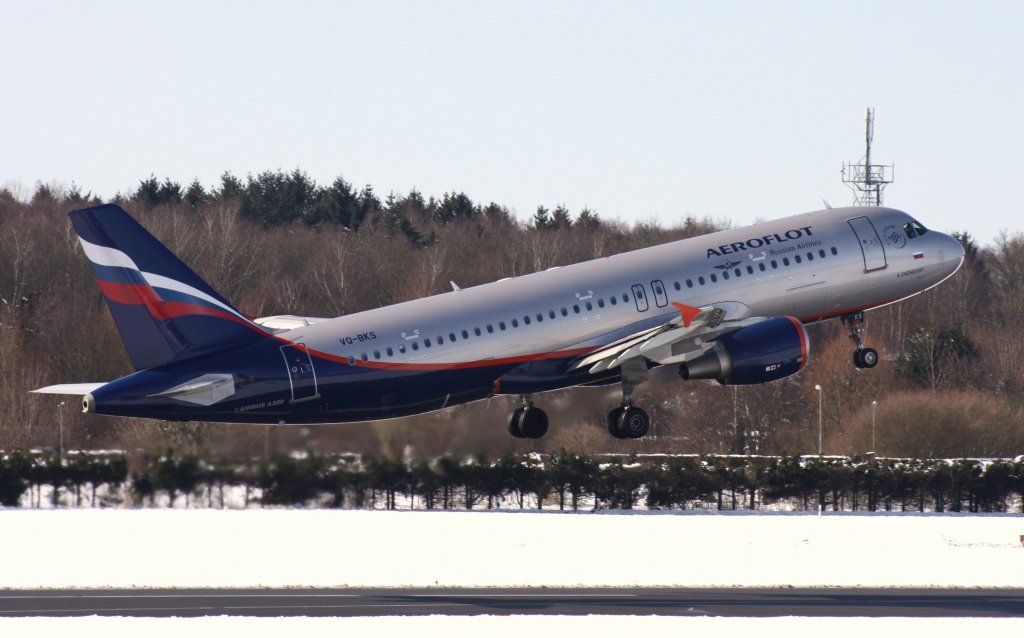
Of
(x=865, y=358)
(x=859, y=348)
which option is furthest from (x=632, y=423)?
(x=859, y=348)

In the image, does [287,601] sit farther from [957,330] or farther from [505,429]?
[957,330]

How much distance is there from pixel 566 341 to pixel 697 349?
434 cm

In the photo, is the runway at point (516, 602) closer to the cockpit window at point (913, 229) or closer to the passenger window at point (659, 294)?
the passenger window at point (659, 294)

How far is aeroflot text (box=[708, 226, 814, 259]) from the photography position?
5553cm

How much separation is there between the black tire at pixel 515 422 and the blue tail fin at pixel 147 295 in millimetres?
10089

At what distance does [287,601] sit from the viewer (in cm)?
4391

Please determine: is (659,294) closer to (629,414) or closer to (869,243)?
(629,414)

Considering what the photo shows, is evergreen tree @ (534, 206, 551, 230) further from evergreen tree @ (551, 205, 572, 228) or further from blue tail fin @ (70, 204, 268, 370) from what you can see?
blue tail fin @ (70, 204, 268, 370)

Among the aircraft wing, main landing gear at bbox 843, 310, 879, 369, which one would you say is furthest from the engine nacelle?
main landing gear at bbox 843, 310, 879, 369

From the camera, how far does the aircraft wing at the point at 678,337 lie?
53969 mm

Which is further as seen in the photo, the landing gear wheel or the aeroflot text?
the landing gear wheel

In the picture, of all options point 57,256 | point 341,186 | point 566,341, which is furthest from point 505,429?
point 341,186

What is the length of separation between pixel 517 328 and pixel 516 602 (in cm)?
1154

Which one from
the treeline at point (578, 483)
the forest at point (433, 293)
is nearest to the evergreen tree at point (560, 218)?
the forest at point (433, 293)
